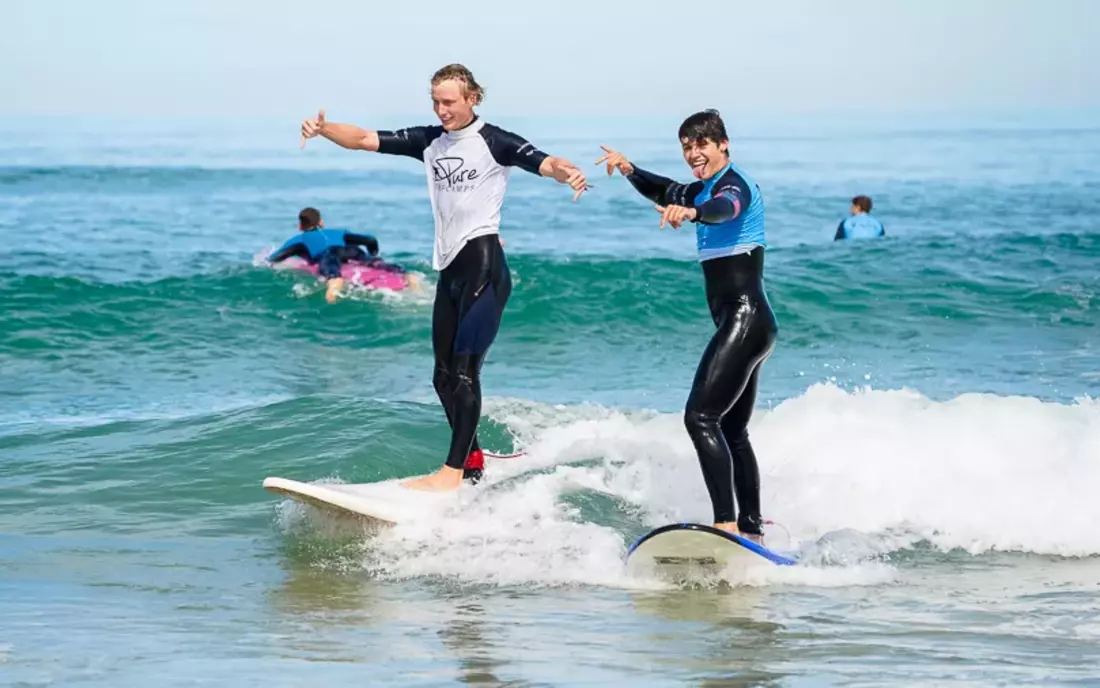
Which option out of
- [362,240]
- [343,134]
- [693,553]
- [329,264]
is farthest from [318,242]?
[693,553]

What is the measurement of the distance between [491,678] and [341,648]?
2.45 feet

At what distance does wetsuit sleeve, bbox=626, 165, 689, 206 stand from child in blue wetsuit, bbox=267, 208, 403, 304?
11.3 m

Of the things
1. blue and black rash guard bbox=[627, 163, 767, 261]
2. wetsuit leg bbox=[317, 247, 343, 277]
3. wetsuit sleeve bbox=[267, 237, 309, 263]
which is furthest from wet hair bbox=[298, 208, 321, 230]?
blue and black rash guard bbox=[627, 163, 767, 261]

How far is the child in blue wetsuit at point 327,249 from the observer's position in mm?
18266

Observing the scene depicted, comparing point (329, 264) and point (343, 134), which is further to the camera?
point (329, 264)

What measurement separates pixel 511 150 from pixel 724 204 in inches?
54.7

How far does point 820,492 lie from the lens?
8414 mm

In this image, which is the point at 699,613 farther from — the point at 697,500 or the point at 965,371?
the point at 965,371

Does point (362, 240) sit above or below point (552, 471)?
above

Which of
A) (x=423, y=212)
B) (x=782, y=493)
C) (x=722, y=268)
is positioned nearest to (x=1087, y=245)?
(x=423, y=212)

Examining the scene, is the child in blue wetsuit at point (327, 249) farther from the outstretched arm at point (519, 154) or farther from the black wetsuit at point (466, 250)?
the outstretched arm at point (519, 154)

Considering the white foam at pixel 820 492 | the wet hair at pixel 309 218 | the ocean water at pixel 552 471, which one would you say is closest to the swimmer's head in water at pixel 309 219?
the wet hair at pixel 309 218

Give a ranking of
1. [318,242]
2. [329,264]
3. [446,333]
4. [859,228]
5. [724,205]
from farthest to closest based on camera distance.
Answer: [859,228]
[318,242]
[329,264]
[446,333]
[724,205]

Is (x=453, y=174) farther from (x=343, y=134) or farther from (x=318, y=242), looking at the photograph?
(x=318, y=242)
